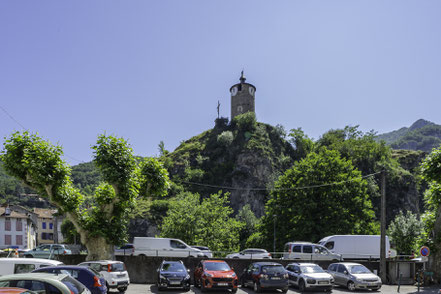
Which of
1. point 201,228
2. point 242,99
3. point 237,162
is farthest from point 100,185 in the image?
point 242,99

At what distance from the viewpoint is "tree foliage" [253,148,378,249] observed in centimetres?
3509

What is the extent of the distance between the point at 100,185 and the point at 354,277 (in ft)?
51.4

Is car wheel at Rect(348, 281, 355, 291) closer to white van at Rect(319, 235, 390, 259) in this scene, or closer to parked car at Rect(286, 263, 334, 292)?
parked car at Rect(286, 263, 334, 292)

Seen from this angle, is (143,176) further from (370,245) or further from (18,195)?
(18,195)

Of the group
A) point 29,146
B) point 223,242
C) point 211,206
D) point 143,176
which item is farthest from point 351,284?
point 211,206

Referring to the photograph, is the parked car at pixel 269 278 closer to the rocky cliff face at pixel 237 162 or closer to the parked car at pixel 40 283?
the parked car at pixel 40 283

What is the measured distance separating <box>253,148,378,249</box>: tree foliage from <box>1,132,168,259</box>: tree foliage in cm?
1957

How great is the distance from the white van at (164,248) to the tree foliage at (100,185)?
22.3ft

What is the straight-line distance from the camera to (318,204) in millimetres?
36875

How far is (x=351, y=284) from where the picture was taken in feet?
61.2

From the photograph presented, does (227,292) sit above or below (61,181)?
below

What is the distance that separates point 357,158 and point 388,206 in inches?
497

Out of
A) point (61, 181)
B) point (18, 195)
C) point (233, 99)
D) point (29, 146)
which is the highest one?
point (233, 99)

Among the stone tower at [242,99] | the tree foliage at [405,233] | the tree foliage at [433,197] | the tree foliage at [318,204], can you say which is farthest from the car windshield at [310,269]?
the stone tower at [242,99]
